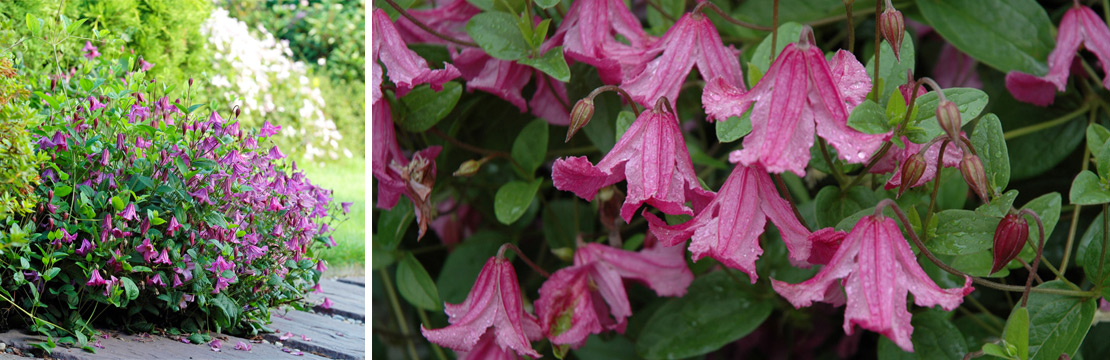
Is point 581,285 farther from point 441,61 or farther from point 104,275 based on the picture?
point 104,275

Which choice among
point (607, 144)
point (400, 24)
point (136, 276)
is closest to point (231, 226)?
point (136, 276)

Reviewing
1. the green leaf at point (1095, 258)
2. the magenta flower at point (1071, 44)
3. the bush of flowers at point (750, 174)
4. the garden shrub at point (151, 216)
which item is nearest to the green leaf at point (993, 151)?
the bush of flowers at point (750, 174)

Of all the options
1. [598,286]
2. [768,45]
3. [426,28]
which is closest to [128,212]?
[426,28]

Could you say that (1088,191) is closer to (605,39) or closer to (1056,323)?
(1056,323)

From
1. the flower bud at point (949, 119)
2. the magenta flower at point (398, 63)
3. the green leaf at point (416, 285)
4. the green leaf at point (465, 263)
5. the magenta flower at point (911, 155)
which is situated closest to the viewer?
the flower bud at point (949, 119)

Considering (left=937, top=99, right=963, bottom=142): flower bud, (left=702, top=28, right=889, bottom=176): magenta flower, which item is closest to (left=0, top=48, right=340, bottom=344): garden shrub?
(left=702, top=28, right=889, bottom=176): magenta flower

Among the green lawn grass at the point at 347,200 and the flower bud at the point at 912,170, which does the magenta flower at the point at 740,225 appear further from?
the green lawn grass at the point at 347,200
